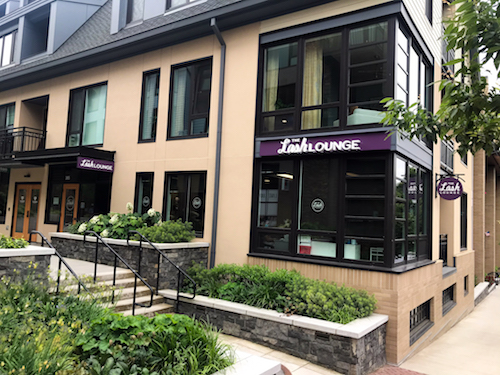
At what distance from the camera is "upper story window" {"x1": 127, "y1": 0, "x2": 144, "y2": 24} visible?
42.7 feet

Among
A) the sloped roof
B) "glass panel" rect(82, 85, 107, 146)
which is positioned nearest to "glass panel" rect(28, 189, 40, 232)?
"glass panel" rect(82, 85, 107, 146)

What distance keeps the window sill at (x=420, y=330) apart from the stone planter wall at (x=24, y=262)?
709 centimetres

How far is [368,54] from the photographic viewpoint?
8.36 metres

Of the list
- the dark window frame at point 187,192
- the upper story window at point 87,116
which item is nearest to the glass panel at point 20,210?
the upper story window at point 87,116

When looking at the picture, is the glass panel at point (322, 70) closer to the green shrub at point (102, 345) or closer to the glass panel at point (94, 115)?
the green shrub at point (102, 345)

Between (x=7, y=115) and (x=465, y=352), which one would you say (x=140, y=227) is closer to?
(x=465, y=352)

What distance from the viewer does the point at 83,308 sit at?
546 centimetres

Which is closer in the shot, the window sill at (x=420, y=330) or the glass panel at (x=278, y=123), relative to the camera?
the window sill at (x=420, y=330)

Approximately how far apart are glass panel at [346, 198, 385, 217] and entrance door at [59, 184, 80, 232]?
915 centimetres

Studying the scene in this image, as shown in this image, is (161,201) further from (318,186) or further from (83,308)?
(83,308)

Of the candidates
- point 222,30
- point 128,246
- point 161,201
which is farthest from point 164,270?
point 222,30

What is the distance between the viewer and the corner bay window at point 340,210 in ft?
25.7

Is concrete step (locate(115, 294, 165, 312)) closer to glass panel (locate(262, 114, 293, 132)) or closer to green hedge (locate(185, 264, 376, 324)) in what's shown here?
green hedge (locate(185, 264, 376, 324))

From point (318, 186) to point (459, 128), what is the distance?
4.01 meters
